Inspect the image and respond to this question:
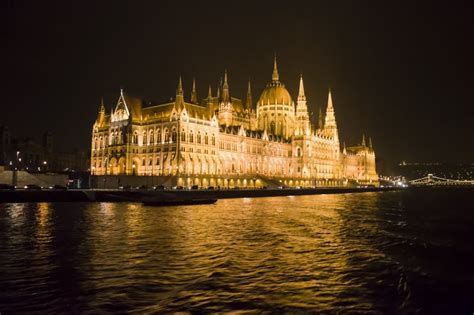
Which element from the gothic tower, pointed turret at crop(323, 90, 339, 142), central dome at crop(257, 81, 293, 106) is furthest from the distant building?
pointed turret at crop(323, 90, 339, 142)

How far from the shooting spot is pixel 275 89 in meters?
157

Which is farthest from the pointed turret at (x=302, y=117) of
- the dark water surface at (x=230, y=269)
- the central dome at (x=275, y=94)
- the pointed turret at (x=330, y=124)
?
the dark water surface at (x=230, y=269)

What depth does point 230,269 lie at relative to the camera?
19.6 metres

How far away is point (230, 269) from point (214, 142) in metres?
92.5

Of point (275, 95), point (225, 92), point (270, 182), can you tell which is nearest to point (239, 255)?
point (270, 182)

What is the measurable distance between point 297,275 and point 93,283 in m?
8.15

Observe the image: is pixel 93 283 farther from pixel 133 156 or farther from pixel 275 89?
pixel 275 89

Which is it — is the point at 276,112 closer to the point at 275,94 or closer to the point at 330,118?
the point at 275,94

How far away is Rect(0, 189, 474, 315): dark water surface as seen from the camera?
569 inches

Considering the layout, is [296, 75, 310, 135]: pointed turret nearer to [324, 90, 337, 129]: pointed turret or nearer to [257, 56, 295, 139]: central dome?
[257, 56, 295, 139]: central dome

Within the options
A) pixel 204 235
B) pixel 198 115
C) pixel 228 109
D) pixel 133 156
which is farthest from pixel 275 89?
pixel 204 235

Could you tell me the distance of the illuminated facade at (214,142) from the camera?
102 m

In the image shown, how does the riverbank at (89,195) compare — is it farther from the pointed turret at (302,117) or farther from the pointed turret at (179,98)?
the pointed turret at (302,117)

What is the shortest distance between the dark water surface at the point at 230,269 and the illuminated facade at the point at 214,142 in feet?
207
